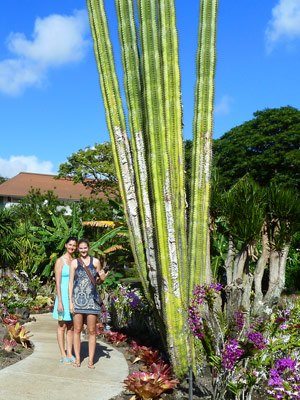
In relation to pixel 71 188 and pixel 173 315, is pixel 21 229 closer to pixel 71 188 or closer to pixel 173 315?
pixel 173 315

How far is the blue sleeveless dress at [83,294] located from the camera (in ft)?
16.6

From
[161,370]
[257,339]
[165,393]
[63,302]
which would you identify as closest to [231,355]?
[257,339]

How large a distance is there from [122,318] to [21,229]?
621 cm

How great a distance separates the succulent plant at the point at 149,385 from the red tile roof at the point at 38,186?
3464 centimetres

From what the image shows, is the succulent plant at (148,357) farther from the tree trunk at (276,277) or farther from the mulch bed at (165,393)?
the tree trunk at (276,277)

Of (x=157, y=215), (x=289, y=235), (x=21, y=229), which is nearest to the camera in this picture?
(x=157, y=215)

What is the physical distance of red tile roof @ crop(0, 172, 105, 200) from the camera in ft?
127

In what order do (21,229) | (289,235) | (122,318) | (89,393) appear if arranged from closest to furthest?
(89,393)
(289,235)
(122,318)
(21,229)

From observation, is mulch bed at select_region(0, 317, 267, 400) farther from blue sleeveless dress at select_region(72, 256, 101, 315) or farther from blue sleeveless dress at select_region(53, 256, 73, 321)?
blue sleeveless dress at select_region(72, 256, 101, 315)

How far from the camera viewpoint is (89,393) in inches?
166

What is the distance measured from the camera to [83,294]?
5078mm

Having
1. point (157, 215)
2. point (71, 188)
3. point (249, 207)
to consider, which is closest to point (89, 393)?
point (157, 215)

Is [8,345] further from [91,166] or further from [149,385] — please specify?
[91,166]

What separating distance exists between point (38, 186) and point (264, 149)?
2099cm
